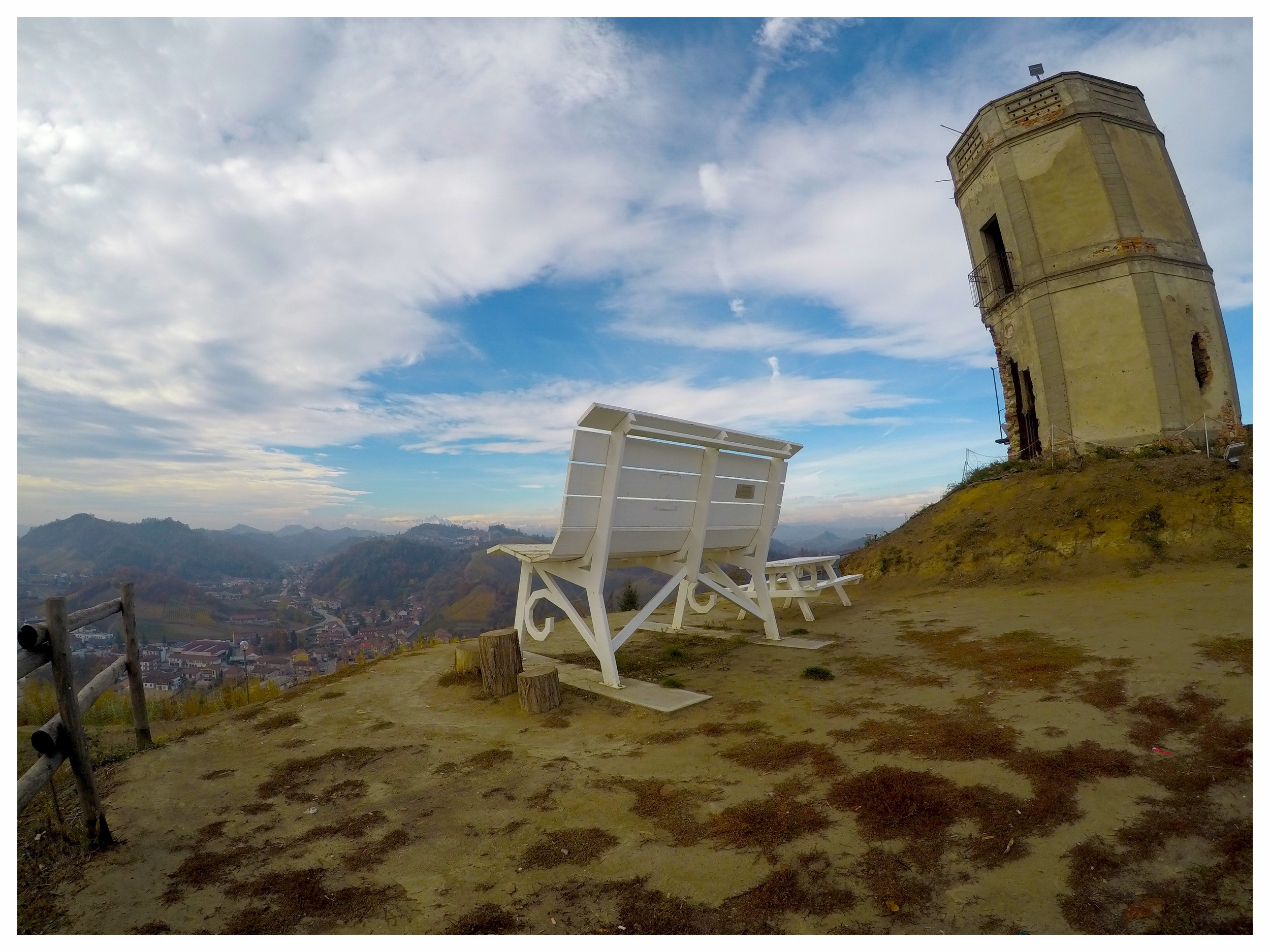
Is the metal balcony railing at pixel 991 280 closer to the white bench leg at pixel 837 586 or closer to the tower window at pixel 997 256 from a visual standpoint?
the tower window at pixel 997 256

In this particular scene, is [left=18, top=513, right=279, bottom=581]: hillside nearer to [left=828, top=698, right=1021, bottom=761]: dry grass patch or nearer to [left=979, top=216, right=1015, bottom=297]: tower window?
[left=828, top=698, right=1021, bottom=761]: dry grass patch

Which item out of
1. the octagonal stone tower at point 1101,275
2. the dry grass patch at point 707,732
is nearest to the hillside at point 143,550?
the dry grass patch at point 707,732

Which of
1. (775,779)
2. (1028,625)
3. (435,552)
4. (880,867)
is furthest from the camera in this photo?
(435,552)

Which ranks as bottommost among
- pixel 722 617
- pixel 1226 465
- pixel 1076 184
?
pixel 722 617

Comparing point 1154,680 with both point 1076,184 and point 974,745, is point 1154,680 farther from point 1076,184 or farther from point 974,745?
point 1076,184

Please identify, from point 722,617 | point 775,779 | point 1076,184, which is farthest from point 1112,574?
point 1076,184

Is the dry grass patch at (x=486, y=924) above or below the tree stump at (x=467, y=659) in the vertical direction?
below

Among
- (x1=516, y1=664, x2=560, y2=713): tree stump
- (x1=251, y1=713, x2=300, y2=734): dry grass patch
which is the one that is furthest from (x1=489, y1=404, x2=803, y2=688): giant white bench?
(x1=251, y1=713, x2=300, y2=734): dry grass patch

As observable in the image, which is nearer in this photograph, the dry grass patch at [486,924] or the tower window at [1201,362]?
the dry grass patch at [486,924]
